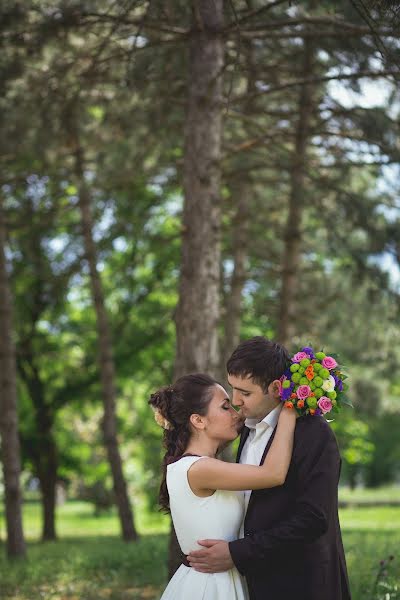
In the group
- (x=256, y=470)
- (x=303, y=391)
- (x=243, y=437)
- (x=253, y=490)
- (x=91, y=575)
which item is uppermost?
(x=303, y=391)

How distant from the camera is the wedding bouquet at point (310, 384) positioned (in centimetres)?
369

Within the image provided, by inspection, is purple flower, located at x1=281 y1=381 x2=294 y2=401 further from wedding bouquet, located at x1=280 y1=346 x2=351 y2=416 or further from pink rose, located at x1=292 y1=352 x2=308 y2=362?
pink rose, located at x1=292 y1=352 x2=308 y2=362

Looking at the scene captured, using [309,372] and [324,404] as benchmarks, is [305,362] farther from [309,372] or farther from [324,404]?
[324,404]

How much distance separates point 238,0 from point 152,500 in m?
17.5

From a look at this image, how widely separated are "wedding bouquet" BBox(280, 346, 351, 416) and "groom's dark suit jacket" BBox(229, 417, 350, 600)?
0.10 meters

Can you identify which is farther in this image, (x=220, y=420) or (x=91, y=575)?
(x=91, y=575)

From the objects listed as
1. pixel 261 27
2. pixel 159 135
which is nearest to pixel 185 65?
pixel 159 135

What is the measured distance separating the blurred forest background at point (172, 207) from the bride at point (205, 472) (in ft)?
8.91

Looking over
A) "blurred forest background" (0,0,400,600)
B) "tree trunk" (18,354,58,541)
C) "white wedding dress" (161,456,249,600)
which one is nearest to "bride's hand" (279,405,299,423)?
"white wedding dress" (161,456,249,600)

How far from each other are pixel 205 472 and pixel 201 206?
431 cm

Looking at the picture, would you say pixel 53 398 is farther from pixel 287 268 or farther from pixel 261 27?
pixel 261 27

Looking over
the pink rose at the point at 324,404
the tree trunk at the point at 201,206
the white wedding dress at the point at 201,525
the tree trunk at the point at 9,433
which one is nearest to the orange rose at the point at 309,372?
the pink rose at the point at 324,404

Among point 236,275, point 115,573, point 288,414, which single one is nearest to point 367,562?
point 115,573

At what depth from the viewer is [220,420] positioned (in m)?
3.96
